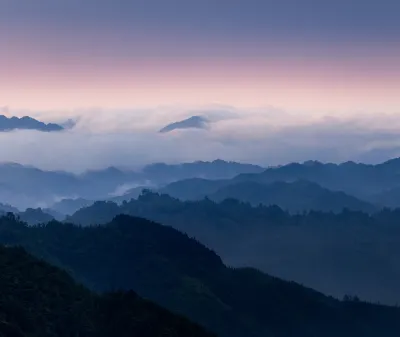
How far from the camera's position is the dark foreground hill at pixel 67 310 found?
116 m

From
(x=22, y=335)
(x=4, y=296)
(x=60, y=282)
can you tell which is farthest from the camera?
(x=60, y=282)

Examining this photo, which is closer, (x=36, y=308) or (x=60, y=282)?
(x=36, y=308)

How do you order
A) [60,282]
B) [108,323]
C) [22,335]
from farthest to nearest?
[60,282], [108,323], [22,335]

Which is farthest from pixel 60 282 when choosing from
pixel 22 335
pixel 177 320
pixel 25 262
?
pixel 22 335

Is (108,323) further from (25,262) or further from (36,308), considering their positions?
(25,262)

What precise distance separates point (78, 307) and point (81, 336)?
1057cm

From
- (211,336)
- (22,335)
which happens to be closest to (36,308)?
(22,335)

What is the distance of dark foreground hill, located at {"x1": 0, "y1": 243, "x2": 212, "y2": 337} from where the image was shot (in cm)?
11606

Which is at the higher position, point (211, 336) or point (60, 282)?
point (60, 282)

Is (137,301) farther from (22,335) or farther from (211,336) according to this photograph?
(22,335)

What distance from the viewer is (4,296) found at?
11744 cm

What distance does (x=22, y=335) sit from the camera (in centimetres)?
10425

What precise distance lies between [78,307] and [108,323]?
20.6ft

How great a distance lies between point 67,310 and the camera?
128 meters
